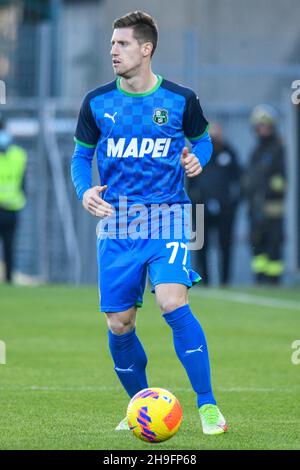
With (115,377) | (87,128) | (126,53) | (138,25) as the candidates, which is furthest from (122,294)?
(115,377)

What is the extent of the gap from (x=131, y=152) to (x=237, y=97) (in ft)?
45.0

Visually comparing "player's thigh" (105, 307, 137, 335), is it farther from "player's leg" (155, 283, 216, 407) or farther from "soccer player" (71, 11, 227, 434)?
"player's leg" (155, 283, 216, 407)

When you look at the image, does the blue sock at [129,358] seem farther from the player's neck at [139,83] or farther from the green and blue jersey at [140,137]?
the player's neck at [139,83]

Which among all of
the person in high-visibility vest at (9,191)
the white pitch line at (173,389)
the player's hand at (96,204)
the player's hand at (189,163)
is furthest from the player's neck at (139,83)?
the person in high-visibility vest at (9,191)

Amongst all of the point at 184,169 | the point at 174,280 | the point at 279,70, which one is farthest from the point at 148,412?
the point at 279,70

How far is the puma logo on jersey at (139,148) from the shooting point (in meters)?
7.49

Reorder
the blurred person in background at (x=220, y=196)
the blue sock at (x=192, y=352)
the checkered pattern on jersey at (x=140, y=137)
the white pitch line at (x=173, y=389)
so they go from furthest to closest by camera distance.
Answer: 1. the blurred person in background at (x=220, y=196)
2. the white pitch line at (x=173, y=389)
3. the checkered pattern on jersey at (x=140, y=137)
4. the blue sock at (x=192, y=352)

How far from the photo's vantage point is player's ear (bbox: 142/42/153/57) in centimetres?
756

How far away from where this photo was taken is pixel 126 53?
751cm

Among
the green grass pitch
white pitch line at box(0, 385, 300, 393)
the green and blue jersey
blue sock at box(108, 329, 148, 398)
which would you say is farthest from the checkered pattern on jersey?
white pitch line at box(0, 385, 300, 393)

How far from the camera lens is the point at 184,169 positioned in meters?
7.56

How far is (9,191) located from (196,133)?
1160 centimetres

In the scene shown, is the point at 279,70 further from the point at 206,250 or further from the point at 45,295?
the point at 45,295

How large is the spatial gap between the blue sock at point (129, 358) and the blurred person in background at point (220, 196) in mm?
11166
